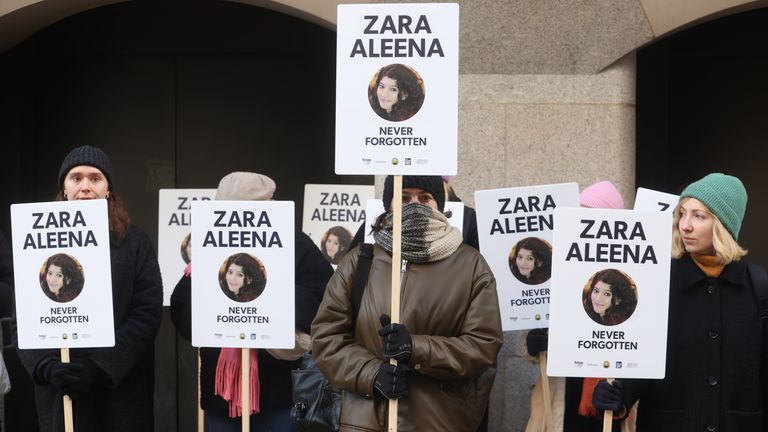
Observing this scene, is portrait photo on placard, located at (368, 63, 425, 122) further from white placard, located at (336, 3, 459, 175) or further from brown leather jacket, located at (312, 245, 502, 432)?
brown leather jacket, located at (312, 245, 502, 432)

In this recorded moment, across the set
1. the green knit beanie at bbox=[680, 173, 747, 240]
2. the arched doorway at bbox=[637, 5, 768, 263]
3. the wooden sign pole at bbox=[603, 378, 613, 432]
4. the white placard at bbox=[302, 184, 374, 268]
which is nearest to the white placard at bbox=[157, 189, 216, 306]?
the white placard at bbox=[302, 184, 374, 268]

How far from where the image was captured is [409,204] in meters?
5.78

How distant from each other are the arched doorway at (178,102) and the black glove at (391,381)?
5.85 metres

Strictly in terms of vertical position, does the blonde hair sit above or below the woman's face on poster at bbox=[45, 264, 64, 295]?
above

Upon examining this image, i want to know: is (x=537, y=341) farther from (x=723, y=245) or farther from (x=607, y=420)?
(x=723, y=245)

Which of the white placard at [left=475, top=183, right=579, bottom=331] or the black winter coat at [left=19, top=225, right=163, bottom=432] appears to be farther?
the white placard at [left=475, top=183, right=579, bottom=331]

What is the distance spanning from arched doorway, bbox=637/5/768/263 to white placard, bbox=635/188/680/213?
3348 millimetres

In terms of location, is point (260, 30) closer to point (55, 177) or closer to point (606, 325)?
point (55, 177)

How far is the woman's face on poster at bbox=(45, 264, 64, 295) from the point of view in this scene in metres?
6.39

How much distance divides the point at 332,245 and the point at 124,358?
3.10m

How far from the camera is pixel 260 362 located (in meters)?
6.76

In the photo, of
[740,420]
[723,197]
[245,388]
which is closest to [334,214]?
[245,388]

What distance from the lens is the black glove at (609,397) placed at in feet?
18.7

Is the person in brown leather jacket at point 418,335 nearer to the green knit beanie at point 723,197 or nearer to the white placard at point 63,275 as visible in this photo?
the green knit beanie at point 723,197
